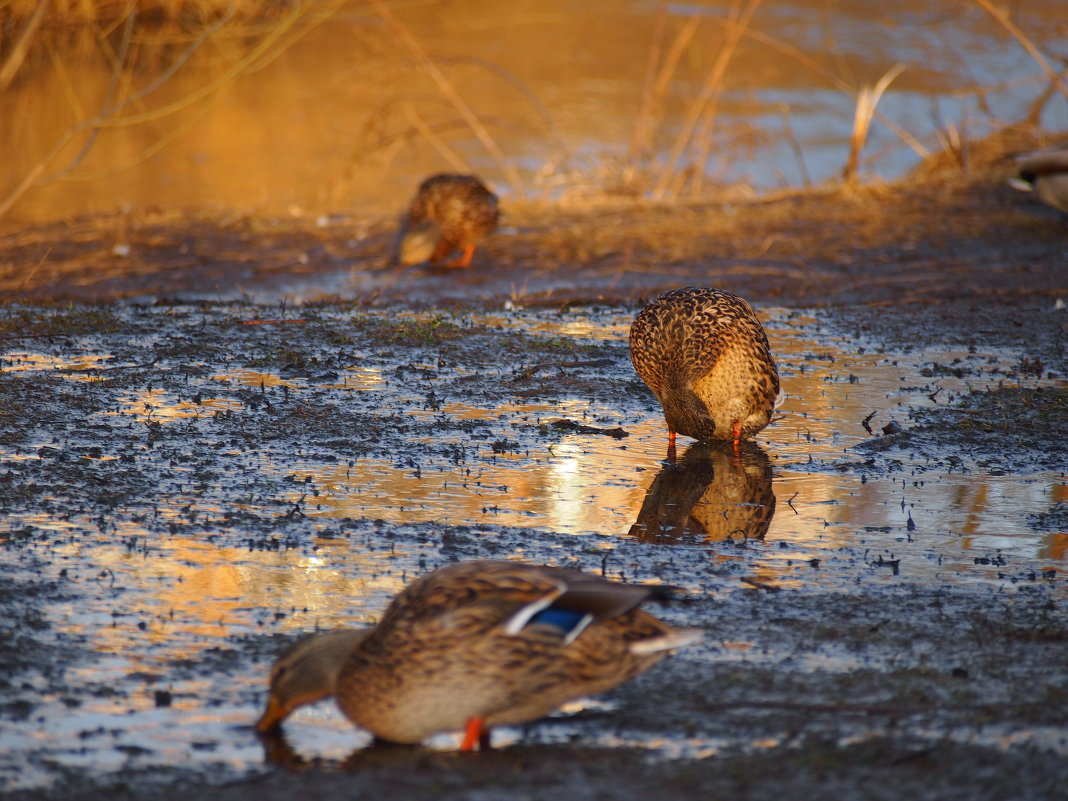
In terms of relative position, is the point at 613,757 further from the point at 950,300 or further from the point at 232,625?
the point at 950,300

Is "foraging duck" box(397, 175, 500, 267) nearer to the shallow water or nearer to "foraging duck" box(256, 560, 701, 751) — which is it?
the shallow water

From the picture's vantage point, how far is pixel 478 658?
3186 mm

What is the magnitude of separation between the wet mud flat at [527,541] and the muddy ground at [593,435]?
16mm

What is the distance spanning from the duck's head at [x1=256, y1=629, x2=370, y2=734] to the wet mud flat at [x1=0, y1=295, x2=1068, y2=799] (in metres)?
0.09

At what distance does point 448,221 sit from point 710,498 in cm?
555

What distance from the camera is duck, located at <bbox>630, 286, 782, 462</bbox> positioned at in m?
5.81

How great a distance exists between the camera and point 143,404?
6.11 m

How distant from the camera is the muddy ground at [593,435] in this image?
3109 mm

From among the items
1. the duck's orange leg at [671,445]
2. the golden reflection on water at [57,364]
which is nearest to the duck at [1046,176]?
the duck's orange leg at [671,445]

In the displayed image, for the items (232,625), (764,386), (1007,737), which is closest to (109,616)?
(232,625)

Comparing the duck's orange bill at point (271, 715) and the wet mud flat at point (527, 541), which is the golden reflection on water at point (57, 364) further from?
the duck's orange bill at point (271, 715)

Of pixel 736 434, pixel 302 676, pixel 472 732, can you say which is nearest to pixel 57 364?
pixel 736 434

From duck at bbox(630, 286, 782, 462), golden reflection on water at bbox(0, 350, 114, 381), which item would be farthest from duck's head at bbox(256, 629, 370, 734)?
golden reflection on water at bbox(0, 350, 114, 381)

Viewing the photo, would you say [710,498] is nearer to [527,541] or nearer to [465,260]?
[527,541]
